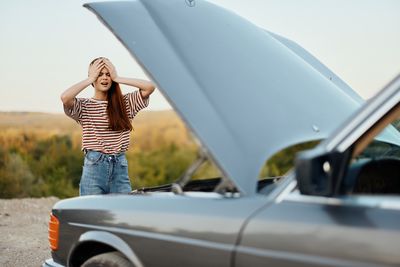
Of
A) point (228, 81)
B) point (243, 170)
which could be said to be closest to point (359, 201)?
point (243, 170)

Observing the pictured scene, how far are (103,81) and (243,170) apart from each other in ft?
8.73

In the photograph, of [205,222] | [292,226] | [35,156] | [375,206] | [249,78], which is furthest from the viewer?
[35,156]

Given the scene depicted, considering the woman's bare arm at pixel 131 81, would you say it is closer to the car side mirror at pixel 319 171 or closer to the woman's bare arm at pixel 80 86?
the woman's bare arm at pixel 80 86


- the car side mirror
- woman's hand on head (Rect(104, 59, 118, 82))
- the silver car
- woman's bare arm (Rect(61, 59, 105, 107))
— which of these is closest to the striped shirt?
woman's bare arm (Rect(61, 59, 105, 107))

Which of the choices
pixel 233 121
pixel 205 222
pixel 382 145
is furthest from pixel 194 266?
pixel 382 145

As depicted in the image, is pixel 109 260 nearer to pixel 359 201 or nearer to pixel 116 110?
pixel 359 201

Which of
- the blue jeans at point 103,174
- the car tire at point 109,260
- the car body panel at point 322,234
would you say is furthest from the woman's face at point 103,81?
the car body panel at point 322,234

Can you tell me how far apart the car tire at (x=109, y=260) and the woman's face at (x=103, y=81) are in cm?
213

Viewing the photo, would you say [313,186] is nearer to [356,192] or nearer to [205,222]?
[356,192]

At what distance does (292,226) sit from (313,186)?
17 cm

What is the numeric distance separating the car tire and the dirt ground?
3901mm

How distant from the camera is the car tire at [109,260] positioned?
8.79 ft

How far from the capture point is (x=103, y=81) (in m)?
4.74

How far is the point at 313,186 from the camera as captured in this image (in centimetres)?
200
